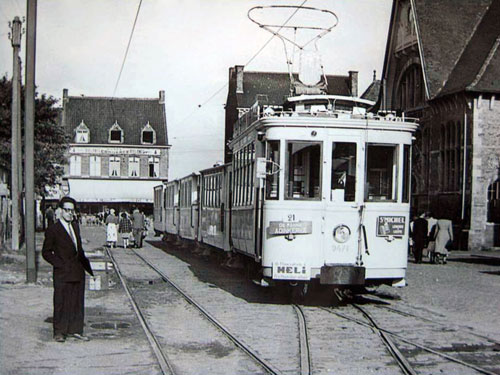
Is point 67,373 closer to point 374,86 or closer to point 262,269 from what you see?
point 262,269

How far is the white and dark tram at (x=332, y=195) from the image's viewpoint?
12.2 meters

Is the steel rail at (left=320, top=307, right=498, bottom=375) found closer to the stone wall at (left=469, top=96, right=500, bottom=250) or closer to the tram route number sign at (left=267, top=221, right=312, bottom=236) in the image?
the tram route number sign at (left=267, top=221, right=312, bottom=236)

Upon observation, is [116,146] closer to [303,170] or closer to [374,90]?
[374,90]

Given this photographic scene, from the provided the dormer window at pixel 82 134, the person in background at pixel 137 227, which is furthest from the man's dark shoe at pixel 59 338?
the dormer window at pixel 82 134

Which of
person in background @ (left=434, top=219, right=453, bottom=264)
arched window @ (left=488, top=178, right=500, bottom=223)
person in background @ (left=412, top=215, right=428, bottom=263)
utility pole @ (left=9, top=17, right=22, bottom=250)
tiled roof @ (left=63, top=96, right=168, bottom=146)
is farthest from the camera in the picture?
tiled roof @ (left=63, top=96, right=168, bottom=146)

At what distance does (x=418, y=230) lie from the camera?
949 inches

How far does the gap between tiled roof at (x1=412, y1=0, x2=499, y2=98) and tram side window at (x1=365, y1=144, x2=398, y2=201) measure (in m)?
24.7

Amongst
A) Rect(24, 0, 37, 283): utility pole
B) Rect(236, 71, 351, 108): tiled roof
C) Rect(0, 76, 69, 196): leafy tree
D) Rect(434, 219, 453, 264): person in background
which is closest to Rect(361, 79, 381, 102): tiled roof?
Rect(236, 71, 351, 108): tiled roof

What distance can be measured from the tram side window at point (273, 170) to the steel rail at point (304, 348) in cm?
201

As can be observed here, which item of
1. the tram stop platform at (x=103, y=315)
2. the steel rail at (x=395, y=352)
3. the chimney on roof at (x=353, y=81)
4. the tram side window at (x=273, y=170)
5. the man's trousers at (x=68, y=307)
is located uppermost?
the chimney on roof at (x=353, y=81)

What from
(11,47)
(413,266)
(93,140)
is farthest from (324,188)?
(93,140)

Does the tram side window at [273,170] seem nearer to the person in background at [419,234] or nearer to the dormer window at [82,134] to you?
the person in background at [419,234]

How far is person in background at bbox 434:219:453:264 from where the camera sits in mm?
23234

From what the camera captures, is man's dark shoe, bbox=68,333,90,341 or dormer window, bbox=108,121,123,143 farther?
dormer window, bbox=108,121,123,143
